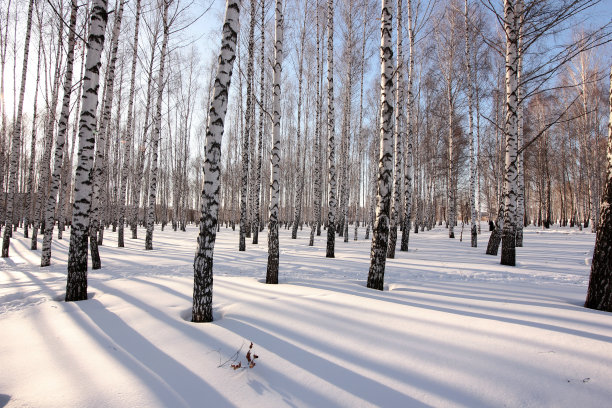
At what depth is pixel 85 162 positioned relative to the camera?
444 centimetres

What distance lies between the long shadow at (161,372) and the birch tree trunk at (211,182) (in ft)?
2.29

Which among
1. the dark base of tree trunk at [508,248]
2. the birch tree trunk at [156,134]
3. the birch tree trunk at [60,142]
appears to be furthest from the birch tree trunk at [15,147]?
the dark base of tree trunk at [508,248]

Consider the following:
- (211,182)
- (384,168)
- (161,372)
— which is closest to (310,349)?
(161,372)

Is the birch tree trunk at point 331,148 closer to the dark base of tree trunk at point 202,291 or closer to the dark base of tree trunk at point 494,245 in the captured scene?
the dark base of tree trunk at point 494,245

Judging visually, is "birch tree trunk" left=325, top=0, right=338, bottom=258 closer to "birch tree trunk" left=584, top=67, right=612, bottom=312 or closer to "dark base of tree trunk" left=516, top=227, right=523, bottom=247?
"birch tree trunk" left=584, top=67, right=612, bottom=312

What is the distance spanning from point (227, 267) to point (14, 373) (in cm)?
550

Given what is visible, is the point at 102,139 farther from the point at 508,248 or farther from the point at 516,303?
the point at 508,248

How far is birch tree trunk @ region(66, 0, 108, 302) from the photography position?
4289 mm

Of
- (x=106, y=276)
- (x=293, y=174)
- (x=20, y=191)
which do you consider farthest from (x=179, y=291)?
(x=20, y=191)

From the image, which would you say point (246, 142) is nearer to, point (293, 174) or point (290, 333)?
point (290, 333)

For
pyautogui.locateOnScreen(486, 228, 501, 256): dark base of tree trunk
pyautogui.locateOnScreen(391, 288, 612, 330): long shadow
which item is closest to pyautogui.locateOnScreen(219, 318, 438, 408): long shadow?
pyautogui.locateOnScreen(391, 288, 612, 330): long shadow

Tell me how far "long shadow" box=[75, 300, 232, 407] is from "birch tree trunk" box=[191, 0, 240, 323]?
697 millimetres

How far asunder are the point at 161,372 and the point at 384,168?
4216 millimetres

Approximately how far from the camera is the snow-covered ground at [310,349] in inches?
77.5
